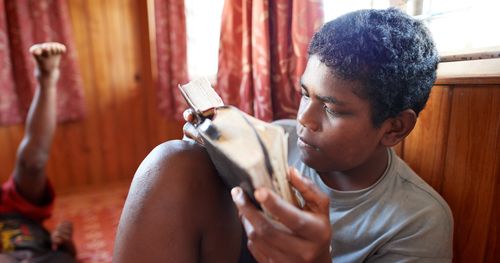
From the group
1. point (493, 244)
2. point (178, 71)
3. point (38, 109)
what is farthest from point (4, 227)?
point (493, 244)

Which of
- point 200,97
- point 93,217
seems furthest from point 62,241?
point 200,97

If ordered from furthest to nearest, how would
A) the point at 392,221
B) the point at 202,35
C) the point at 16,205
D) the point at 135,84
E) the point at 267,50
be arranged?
the point at 135,84, the point at 202,35, the point at 16,205, the point at 267,50, the point at 392,221

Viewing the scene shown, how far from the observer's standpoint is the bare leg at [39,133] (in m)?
1.17

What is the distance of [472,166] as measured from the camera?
646 mm

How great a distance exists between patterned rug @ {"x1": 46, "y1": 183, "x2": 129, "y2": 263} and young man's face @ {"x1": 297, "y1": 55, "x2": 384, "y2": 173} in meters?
1.11

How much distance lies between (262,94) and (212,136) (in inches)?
27.1

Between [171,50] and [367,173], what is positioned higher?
[171,50]

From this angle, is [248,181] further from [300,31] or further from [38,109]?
[38,109]

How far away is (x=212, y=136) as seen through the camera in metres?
0.40

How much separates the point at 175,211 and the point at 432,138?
0.57 meters

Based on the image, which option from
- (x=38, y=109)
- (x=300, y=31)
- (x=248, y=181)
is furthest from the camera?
(x=38, y=109)

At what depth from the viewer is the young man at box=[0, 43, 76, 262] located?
1.10 metres

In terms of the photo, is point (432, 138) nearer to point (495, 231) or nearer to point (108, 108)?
A: point (495, 231)

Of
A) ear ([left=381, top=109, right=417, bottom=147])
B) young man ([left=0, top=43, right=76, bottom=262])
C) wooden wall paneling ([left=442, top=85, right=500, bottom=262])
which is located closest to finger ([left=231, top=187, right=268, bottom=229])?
ear ([left=381, top=109, right=417, bottom=147])
